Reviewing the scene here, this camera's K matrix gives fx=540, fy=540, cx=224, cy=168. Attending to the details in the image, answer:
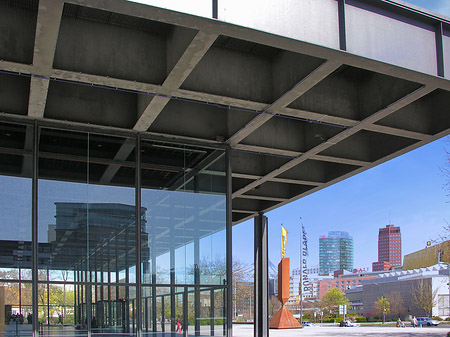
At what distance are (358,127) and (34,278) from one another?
9.39m

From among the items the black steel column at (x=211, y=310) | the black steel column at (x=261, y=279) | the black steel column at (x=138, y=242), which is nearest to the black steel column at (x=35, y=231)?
the black steel column at (x=138, y=242)

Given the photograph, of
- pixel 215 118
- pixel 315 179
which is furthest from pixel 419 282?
pixel 215 118

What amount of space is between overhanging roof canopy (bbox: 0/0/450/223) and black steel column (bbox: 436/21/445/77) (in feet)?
0.08

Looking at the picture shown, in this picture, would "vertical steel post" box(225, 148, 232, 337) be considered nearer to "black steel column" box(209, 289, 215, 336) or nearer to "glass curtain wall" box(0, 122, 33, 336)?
"black steel column" box(209, 289, 215, 336)

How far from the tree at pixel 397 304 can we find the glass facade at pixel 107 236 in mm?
106786

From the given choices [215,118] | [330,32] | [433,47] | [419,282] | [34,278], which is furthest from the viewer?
[419,282]

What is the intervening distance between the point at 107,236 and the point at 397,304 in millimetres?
110470

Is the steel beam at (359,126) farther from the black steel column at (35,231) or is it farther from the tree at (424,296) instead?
the tree at (424,296)

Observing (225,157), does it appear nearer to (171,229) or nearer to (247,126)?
(247,126)

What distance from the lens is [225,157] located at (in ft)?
54.1

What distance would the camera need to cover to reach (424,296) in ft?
341

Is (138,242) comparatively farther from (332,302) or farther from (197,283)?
(332,302)

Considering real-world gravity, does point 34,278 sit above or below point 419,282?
above

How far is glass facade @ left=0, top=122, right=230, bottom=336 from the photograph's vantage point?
43.2 ft
